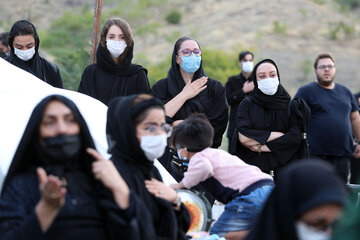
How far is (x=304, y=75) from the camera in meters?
30.9

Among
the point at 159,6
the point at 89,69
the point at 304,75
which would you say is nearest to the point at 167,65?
the point at 304,75

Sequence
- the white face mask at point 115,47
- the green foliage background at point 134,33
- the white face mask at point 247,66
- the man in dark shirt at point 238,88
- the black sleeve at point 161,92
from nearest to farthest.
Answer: the white face mask at point 115,47 → the black sleeve at point 161,92 → the man in dark shirt at point 238,88 → the white face mask at point 247,66 → the green foliage background at point 134,33

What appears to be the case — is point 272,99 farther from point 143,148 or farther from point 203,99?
point 143,148

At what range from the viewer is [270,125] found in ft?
21.0

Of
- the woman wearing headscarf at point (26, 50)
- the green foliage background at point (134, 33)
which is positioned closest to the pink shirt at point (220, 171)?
the woman wearing headscarf at point (26, 50)

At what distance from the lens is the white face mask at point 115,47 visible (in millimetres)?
6188

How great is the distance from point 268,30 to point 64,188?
32.7 metres

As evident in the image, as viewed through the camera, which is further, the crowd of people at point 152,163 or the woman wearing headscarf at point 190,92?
the woman wearing headscarf at point 190,92

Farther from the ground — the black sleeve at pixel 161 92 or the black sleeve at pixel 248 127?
the black sleeve at pixel 161 92

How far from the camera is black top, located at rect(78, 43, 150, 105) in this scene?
20.7ft

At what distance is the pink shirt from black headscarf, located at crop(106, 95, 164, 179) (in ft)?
3.29

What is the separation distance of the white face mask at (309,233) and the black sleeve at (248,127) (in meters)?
3.76

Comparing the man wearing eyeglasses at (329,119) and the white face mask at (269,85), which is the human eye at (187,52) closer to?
the white face mask at (269,85)

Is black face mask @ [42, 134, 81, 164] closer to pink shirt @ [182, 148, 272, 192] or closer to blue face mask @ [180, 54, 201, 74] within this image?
pink shirt @ [182, 148, 272, 192]
